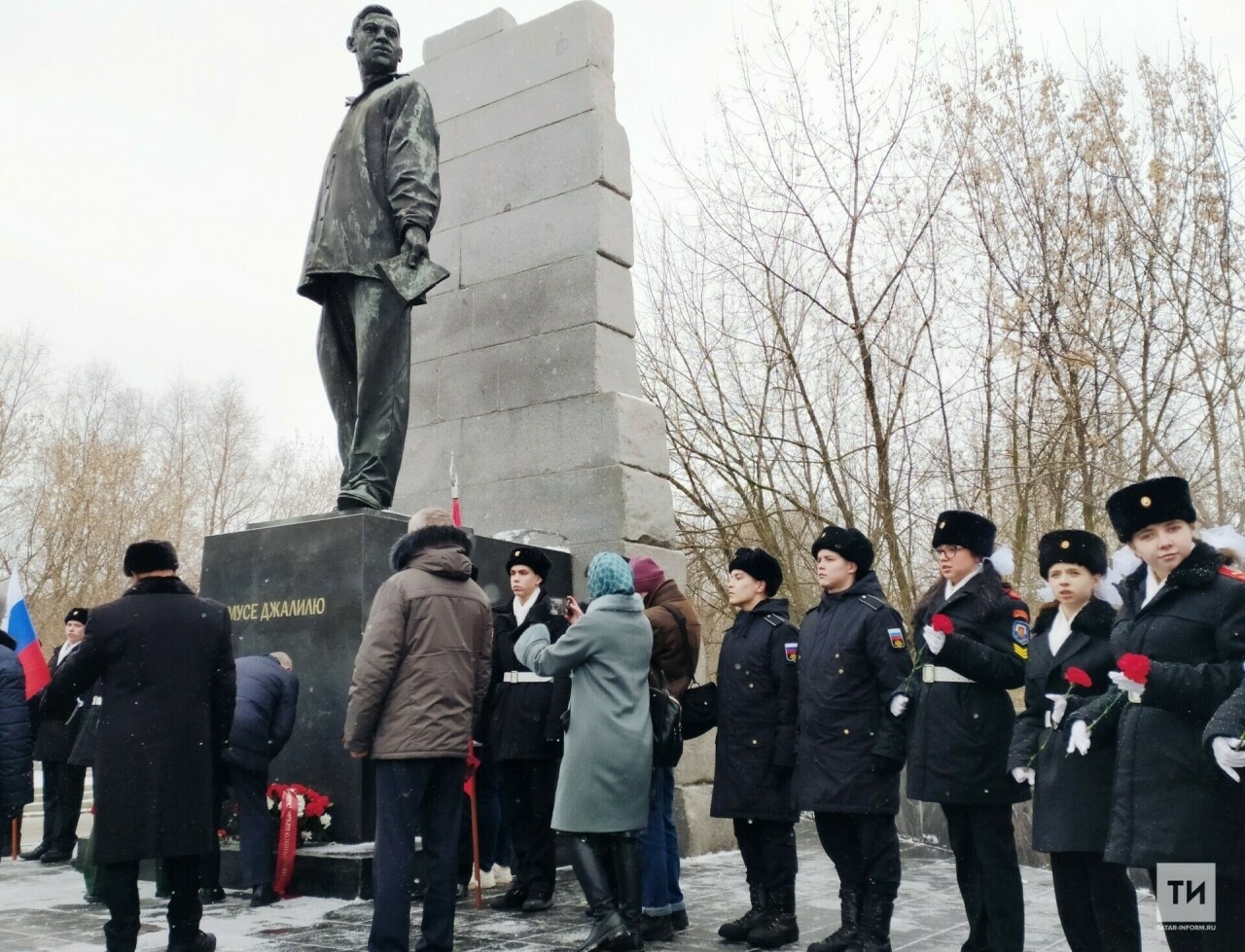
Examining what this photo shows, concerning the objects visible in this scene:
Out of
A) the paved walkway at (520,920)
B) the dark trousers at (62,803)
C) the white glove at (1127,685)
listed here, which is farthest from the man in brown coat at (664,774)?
the dark trousers at (62,803)

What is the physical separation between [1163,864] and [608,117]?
6722 mm

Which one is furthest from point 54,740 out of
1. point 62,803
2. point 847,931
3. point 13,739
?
point 847,931

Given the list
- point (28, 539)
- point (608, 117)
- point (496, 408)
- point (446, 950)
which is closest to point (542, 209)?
point (608, 117)

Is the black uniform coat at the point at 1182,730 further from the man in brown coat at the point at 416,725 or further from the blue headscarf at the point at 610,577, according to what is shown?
the man in brown coat at the point at 416,725

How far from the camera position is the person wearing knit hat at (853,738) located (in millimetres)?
5184

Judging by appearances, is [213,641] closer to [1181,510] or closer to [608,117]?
[1181,510]

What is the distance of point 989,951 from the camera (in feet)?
16.2

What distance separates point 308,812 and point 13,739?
161cm

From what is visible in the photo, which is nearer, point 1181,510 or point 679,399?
point 1181,510

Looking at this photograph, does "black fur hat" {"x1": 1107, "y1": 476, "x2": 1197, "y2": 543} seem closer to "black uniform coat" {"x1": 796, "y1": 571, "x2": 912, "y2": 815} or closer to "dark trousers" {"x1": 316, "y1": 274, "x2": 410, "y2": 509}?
"black uniform coat" {"x1": 796, "y1": 571, "x2": 912, "y2": 815}

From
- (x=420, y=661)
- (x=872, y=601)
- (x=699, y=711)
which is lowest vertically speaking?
(x=699, y=711)

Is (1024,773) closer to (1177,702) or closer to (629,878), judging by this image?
(1177,702)

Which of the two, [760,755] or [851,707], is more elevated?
[851,707]

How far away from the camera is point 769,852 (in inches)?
224
